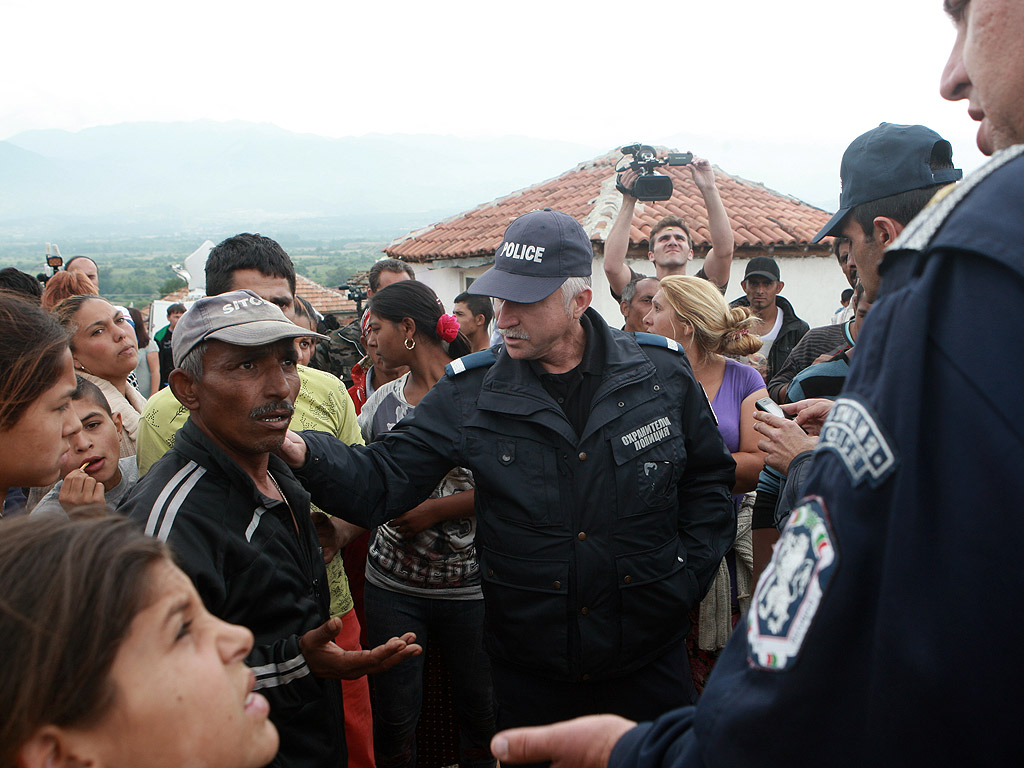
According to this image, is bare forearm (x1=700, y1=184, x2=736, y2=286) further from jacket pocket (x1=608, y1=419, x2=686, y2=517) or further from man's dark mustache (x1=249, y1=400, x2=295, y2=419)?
man's dark mustache (x1=249, y1=400, x2=295, y2=419)

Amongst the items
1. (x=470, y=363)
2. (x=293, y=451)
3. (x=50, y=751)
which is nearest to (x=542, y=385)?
(x=470, y=363)

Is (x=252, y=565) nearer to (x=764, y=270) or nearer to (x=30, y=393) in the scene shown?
(x=30, y=393)

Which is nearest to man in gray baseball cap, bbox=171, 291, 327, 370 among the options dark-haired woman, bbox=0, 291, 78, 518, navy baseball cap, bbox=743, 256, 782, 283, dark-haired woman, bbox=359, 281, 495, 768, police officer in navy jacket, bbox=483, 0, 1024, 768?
dark-haired woman, bbox=0, 291, 78, 518

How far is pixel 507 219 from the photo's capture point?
15836 millimetres

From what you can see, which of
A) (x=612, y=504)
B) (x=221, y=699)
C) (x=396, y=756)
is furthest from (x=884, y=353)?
(x=396, y=756)

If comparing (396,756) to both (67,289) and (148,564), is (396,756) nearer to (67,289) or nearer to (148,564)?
(148,564)

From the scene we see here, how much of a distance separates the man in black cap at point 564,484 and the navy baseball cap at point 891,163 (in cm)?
86

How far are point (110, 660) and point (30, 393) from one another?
1.22m

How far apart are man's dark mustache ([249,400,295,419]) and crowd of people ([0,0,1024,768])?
23 mm

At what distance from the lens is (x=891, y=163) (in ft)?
7.72

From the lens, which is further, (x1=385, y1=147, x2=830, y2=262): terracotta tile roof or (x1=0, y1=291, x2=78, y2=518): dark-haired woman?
(x1=385, y1=147, x2=830, y2=262): terracotta tile roof

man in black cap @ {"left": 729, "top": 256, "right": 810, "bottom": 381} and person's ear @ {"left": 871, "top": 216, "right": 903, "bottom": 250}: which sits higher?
person's ear @ {"left": 871, "top": 216, "right": 903, "bottom": 250}

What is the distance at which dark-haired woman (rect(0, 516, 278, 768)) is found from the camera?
0.98 metres

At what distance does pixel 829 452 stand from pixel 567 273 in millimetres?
1880
